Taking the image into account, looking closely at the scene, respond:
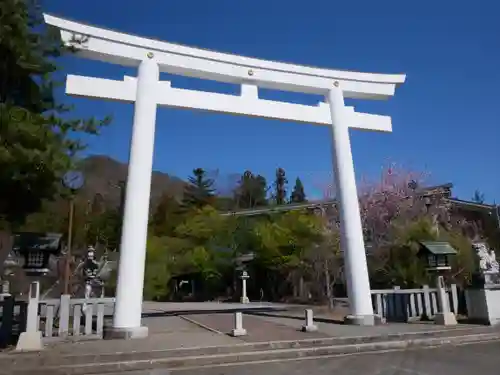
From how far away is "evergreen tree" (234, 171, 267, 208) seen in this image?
56406 millimetres

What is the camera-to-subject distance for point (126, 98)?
33.4 feet

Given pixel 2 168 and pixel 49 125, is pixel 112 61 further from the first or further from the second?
pixel 2 168

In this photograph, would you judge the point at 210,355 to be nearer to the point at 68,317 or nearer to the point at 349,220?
the point at 68,317

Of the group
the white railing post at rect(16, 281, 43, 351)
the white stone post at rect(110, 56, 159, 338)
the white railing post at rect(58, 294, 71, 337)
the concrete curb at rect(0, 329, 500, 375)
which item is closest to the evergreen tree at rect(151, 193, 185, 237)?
the white stone post at rect(110, 56, 159, 338)

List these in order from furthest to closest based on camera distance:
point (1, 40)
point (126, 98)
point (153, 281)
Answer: point (153, 281), point (126, 98), point (1, 40)

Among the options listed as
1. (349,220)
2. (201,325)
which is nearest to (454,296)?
(349,220)

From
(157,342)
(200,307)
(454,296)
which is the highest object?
(454,296)

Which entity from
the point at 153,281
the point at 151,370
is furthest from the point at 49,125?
the point at 153,281

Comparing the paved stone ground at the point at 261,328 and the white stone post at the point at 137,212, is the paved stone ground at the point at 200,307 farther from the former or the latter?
the white stone post at the point at 137,212

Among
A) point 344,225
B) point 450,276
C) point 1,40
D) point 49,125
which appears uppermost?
point 1,40

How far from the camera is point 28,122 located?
7473 millimetres

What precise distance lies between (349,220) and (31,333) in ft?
25.9

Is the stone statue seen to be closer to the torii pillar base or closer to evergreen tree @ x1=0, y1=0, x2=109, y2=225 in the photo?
the torii pillar base

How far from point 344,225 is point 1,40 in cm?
889
